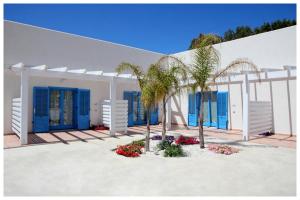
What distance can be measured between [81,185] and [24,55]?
8.50 meters

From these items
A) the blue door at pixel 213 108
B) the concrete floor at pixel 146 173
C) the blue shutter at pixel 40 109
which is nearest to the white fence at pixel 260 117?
the concrete floor at pixel 146 173

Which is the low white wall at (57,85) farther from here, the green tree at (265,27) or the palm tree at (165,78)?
the green tree at (265,27)

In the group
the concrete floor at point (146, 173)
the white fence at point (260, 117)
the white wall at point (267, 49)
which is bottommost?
the concrete floor at point (146, 173)

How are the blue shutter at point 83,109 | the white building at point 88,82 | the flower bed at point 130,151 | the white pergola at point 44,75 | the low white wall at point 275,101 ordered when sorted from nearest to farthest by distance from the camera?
the flower bed at point 130,151, the white pergola at point 44,75, the white building at point 88,82, the low white wall at point 275,101, the blue shutter at point 83,109

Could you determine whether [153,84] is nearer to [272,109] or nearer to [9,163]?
[9,163]

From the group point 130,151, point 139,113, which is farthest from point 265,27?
point 130,151

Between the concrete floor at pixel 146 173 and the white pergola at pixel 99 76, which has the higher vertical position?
the white pergola at pixel 99 76

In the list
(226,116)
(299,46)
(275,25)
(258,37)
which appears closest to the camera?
(299,46)

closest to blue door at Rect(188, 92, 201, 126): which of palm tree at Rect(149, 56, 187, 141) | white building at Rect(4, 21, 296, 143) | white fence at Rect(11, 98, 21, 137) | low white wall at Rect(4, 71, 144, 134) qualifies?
white building at Rect(4, 21, 296, 143)

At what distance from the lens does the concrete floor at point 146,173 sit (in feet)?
14.0

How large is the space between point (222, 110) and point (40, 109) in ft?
30.3

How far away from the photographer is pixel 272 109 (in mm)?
11383

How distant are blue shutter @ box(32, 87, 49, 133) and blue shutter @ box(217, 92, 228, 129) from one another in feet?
29.0

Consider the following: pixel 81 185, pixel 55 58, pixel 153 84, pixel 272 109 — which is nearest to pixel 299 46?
pixel 272 109
